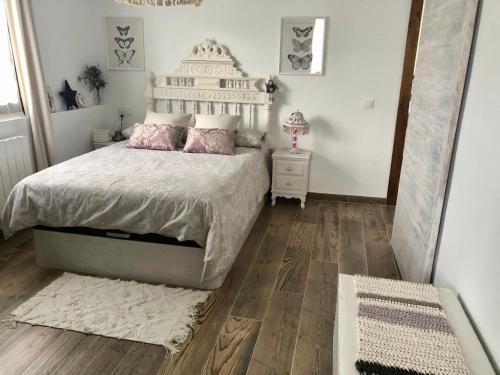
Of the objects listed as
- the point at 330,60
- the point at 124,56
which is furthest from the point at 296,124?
the point at 124,56

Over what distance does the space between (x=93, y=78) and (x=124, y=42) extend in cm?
55

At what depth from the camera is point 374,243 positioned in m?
3.26

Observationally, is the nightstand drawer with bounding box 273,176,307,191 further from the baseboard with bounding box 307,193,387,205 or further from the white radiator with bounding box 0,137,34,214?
the white radiator with bounding box 0,137,34,214

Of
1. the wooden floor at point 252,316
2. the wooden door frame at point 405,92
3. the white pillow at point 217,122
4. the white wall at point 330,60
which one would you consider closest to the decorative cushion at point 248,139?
the white pillow at point 217,122

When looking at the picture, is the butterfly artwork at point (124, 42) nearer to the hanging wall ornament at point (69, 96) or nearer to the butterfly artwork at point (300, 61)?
the hanging wall ornament at point (69, 96)

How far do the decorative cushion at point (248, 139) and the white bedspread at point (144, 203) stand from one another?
39.1 inches

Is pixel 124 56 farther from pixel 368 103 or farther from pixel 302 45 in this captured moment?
pixel 368 103

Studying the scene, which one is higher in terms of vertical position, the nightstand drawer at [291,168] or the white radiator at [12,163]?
the white radiator at [12,163]

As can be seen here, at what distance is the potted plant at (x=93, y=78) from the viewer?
4.28m

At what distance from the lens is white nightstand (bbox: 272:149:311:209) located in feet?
13.1

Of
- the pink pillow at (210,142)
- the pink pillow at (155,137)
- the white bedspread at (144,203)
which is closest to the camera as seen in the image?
the white bedspread at (144,203)

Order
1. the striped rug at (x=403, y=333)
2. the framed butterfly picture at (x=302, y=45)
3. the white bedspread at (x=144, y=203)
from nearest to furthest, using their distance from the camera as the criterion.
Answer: the striped rug at (x=403, y=333), the white bedspread at (x=144, y=203), the framed butterfly picture at (x=302, y=45)

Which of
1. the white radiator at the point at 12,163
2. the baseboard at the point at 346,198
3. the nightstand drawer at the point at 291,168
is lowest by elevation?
the baseboard at the point at 346,198

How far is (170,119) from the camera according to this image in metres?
4.01
